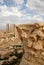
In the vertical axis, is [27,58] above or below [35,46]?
below

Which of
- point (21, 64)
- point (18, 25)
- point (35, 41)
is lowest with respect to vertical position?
point (21, 64)

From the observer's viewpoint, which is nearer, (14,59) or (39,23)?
(39,23)

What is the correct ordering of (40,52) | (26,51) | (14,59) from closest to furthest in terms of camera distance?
(40,52), (26,51), (14,59)

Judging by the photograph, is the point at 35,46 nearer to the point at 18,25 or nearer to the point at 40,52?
the point at 40,52

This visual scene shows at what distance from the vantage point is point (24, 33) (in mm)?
9352

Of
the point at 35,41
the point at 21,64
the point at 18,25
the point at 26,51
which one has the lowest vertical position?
the point at 21,64

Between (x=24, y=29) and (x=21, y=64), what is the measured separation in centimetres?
178

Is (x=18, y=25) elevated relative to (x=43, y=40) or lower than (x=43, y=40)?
elevated

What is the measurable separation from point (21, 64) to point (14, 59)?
1037mm

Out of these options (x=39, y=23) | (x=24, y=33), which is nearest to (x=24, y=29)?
(x=24, y=33)

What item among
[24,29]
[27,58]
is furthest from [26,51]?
[24,29]

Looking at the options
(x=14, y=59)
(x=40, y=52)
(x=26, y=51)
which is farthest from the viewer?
(x=14, y=59)

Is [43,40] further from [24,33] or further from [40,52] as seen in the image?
[24,33]

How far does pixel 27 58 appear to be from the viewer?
358 inches
